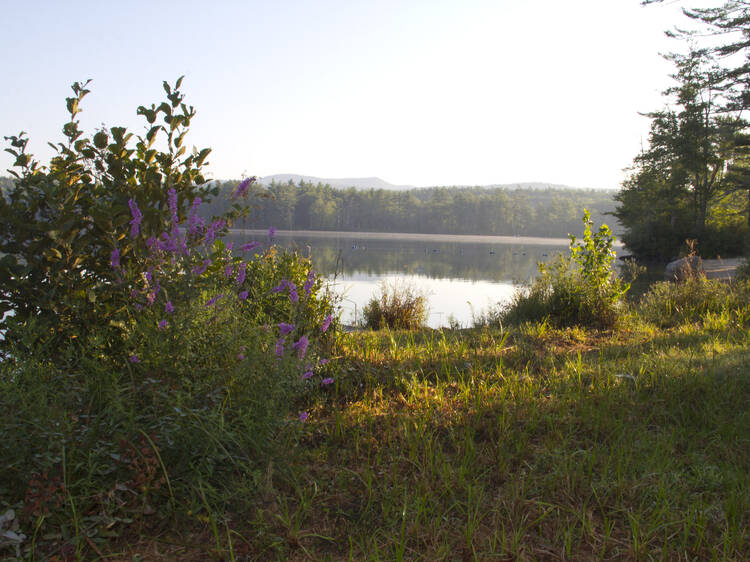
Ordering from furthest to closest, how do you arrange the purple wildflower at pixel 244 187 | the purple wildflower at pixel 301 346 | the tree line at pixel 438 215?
the tree line at pixel 438 215 → the purple wildflower at pixel 244 187 → the purple wildflower at pixel 301 346

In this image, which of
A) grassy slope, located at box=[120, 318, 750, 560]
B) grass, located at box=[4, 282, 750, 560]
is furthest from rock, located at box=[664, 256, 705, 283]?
grass, located at box=[4, 282, 750, 560]

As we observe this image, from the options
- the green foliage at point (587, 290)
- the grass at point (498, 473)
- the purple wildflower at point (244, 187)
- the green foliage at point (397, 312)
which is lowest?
the green foliage at point (397, 312)

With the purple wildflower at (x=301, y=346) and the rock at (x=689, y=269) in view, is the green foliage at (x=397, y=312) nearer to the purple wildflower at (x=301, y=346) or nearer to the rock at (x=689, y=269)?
the rock at (x=689, y=269)

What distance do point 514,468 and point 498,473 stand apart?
0.13 meters

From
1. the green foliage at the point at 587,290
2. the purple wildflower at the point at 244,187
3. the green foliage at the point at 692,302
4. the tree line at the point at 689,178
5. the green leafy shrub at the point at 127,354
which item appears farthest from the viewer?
the tree line at the point at 689,178

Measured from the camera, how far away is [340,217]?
287ft

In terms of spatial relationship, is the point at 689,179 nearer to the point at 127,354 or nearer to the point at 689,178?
the point at 689,178

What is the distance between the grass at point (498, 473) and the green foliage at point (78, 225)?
135 cm

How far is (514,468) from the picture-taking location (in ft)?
8.18

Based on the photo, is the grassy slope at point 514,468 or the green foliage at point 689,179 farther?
the green foliage at point 689,179

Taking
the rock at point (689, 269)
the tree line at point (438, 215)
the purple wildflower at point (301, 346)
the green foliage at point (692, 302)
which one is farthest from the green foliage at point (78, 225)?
the tree line at point (438, 215)

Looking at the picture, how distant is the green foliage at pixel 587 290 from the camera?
6297mm

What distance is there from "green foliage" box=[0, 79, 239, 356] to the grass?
1.35 m

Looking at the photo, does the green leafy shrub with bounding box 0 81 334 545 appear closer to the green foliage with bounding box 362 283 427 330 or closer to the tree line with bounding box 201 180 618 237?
the green foliage with bounding box 362 283 427 330
